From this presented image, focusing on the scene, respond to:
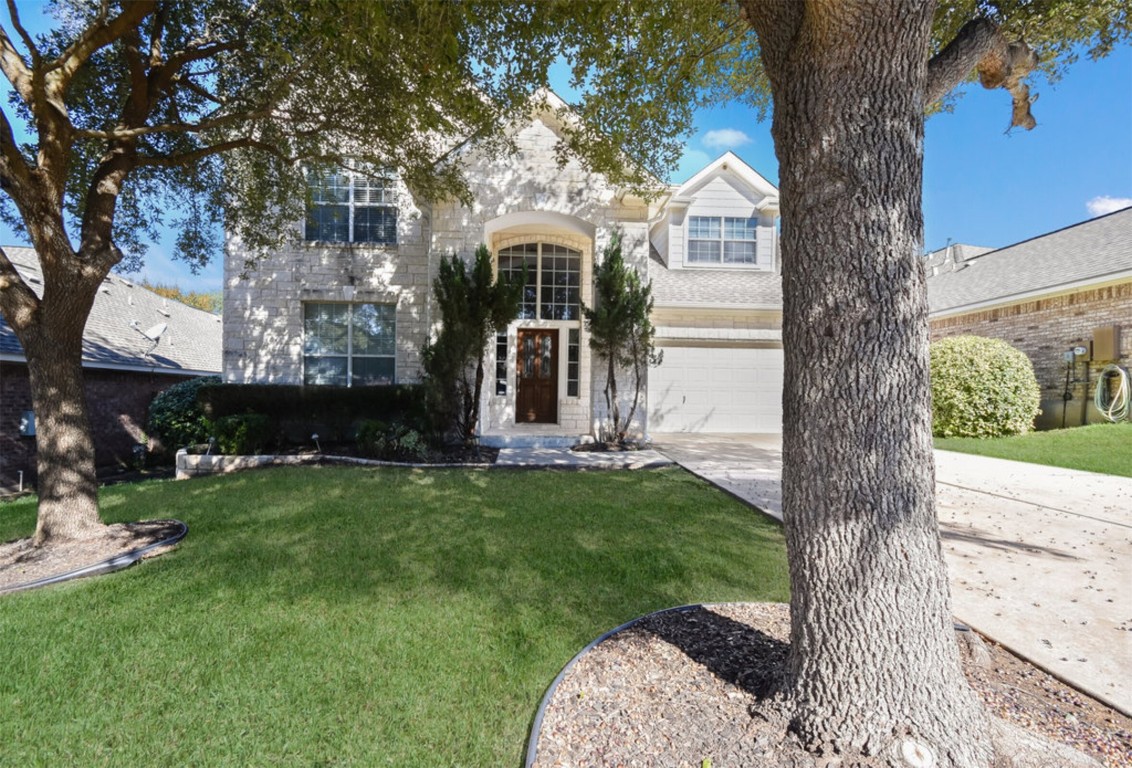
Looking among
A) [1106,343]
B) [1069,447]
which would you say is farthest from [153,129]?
[1106,343]

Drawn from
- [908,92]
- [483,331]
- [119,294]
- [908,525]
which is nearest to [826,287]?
[908,92]

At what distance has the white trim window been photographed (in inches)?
440

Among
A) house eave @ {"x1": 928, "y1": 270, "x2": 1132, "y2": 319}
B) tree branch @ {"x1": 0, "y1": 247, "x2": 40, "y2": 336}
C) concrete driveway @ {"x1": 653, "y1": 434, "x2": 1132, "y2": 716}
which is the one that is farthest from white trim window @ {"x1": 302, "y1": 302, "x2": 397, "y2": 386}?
house eave @ {"x1": 928, "y1": 270, "x2": 1132, "y2": 319}

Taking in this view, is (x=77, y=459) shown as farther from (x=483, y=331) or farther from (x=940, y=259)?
(x=940, y=259)

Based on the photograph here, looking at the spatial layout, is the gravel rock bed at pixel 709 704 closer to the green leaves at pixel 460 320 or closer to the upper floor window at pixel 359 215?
the green leaves at pixel 460 320

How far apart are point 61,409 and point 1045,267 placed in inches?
829

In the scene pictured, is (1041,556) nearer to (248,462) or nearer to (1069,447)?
(1069,447)

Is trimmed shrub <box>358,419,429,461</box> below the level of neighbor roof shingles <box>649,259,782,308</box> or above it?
below

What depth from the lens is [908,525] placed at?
6.48ft

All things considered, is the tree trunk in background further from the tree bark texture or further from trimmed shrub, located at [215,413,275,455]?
the tree bark texture

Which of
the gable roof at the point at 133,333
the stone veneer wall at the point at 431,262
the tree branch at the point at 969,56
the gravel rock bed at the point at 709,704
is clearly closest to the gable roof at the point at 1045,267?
the stone veneer wall at the point at 431,262

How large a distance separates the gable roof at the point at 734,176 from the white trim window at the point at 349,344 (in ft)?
28.8

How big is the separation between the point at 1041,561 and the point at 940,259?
Answer: 22491mm

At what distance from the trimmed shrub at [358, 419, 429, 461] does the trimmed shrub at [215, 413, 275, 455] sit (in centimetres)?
190
